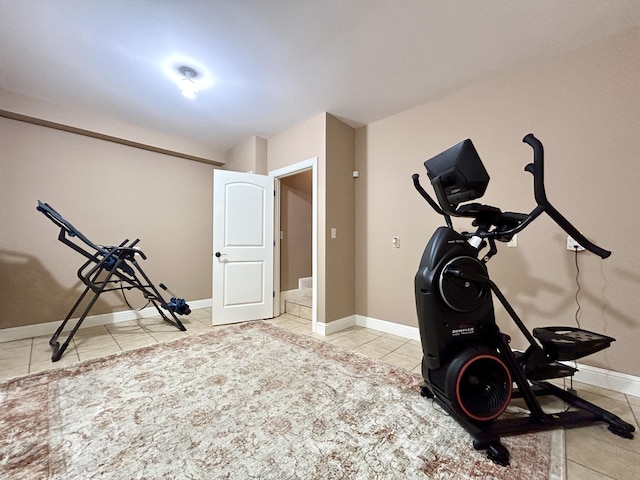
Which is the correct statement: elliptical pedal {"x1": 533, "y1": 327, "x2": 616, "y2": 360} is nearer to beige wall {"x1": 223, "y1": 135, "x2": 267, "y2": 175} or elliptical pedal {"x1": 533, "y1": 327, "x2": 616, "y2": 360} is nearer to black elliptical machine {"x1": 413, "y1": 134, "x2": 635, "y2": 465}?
black elliptical machine {"x1": 413, "y1": 134, "x2": 635, "y2": 465}

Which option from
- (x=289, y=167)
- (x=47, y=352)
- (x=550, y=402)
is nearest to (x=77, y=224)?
(x=47, y=352)

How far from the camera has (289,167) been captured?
11.4 ft

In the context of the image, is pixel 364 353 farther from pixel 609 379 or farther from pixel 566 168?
pixel 566 168

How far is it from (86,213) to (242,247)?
1979 millimetres

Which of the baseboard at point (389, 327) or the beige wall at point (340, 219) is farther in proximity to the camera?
the beige wall at point (340, 219)

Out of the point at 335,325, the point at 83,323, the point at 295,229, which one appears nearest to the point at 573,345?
the point at 335,325

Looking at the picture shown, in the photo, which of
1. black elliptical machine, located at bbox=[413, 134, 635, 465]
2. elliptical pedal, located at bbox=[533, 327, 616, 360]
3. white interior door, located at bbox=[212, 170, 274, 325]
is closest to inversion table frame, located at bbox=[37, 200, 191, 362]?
white interior door, located at bbox=[212, 170, 274, 325]

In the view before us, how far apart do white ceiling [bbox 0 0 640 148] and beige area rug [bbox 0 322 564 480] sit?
2.56 m

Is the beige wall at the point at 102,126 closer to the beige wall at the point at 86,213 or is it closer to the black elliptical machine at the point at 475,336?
the beige wall at the point at 86,213

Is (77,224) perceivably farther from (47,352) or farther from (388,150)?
(388,150)

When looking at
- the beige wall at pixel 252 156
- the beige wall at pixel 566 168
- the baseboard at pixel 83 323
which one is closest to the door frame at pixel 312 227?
the beige wall at pixel 252 156

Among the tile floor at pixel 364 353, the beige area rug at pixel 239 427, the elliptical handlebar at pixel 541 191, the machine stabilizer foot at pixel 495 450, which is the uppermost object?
the elliptical handlebar at pixel 541 191

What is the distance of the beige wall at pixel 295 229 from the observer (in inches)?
156

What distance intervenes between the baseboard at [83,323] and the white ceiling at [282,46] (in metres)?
2.53
